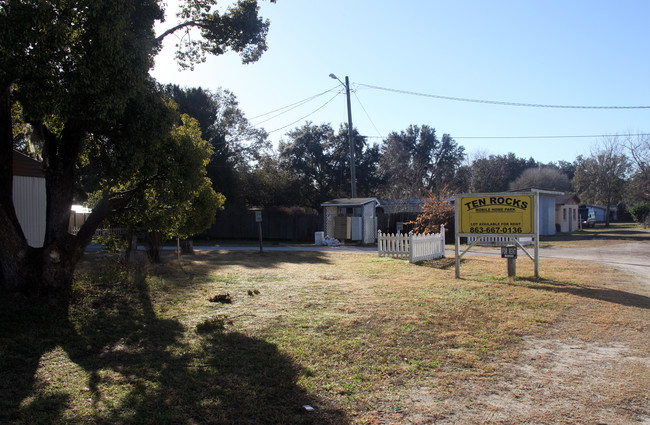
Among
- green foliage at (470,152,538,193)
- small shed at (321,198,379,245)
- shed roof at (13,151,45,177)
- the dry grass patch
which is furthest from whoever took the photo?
green foliage at (470,152,538,193)

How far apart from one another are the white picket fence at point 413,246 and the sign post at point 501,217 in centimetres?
280

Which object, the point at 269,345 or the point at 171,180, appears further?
the point at 171,180

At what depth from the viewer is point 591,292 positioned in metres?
9.06

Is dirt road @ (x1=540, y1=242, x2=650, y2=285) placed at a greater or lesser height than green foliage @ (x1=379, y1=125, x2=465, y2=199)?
lesser

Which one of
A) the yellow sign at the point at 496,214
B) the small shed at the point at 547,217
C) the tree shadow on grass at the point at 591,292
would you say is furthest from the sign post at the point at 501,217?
the small shed at the point at 547,217

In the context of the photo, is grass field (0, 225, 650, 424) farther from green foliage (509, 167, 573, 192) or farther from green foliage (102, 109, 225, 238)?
green foliage (509, 167, 573, 192)

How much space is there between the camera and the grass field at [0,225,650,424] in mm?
3842

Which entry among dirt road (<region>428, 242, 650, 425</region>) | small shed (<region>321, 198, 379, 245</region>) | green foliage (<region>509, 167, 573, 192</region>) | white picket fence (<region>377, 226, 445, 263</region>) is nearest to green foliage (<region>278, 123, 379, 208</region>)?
small shed (<region>321, 198, 379, 245</region>)

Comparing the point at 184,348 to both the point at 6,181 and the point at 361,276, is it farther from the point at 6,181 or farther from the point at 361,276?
the point at 361,276

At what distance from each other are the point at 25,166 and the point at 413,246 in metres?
13.0

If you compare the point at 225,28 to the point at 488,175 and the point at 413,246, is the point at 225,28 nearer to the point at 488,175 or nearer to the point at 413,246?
the point at 413,246

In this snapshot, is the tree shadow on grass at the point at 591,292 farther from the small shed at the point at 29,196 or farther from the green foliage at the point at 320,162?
the green foliage at the point at 320,162

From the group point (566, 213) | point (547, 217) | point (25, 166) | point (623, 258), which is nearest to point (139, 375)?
point (25, 166)

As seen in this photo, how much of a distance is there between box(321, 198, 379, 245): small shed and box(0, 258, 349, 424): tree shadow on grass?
1893cm
